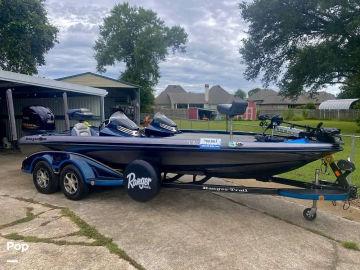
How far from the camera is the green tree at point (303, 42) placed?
79.4ft

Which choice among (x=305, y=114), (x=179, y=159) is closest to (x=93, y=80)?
(x=179, y=159)

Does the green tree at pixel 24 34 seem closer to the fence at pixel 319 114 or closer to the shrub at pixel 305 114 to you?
the fence at pixel 319 114

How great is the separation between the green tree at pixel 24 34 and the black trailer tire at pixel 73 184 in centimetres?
1723

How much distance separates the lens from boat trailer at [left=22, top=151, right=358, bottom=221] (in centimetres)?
497

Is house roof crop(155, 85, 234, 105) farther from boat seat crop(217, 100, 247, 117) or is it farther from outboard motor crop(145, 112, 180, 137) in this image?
boat seat crop(217, 100, 247, 117)

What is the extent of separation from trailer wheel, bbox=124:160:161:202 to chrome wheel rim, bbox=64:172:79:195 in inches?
48.2

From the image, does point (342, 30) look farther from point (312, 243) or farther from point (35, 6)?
point (312, 243)

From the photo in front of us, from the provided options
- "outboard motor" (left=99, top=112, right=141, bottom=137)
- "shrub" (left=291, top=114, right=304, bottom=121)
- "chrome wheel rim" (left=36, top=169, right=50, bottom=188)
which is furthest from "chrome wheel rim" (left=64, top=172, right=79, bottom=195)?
"shrub" (left=291, top=114, right=304, bottom=121)

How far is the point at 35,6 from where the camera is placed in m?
21.6

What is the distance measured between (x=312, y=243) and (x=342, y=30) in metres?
24.3

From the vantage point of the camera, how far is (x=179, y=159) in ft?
18.3

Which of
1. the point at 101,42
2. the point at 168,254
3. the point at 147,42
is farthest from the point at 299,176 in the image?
the point at 101,42

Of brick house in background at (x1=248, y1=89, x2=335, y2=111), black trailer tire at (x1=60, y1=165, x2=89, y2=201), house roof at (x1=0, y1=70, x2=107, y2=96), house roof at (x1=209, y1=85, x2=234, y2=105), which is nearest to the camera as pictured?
black trailer tire at (x1=60, y1=165, x2=89, y2=201)

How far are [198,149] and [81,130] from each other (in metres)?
3.00
